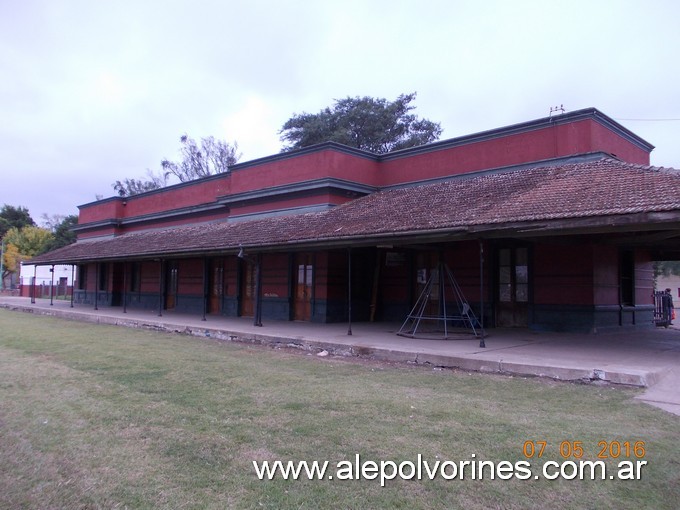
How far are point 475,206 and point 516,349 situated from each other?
11.3 ft

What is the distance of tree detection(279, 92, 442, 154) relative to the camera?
3812 centimetres

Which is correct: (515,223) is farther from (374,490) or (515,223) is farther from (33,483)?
(33,483)

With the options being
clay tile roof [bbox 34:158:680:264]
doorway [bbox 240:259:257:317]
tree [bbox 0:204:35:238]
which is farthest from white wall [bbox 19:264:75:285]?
doorway [bbox 240:259:257:317]

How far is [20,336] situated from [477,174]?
1364 centimetres

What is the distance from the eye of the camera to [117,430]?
17.1ft

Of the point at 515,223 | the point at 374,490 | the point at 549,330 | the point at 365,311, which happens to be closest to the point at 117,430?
the point at 374,490

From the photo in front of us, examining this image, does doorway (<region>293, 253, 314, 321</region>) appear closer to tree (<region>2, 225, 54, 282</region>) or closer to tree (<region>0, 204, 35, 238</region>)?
tree (<region>2, 225, 54, 282</region>)

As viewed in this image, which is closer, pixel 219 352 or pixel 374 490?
pixel 374 490

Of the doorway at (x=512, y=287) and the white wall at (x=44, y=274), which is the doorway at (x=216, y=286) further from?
the white wall at (x=44, y=274)

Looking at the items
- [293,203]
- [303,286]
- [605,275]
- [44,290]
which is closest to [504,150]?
[605,275]

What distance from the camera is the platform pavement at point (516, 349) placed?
A: 771cm

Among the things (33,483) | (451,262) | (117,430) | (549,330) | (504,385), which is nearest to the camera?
(33,483)

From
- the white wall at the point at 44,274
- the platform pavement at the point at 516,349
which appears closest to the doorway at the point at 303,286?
the platform pavement at the point at 516,349

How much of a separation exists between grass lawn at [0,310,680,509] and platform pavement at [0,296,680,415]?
1.37ft
